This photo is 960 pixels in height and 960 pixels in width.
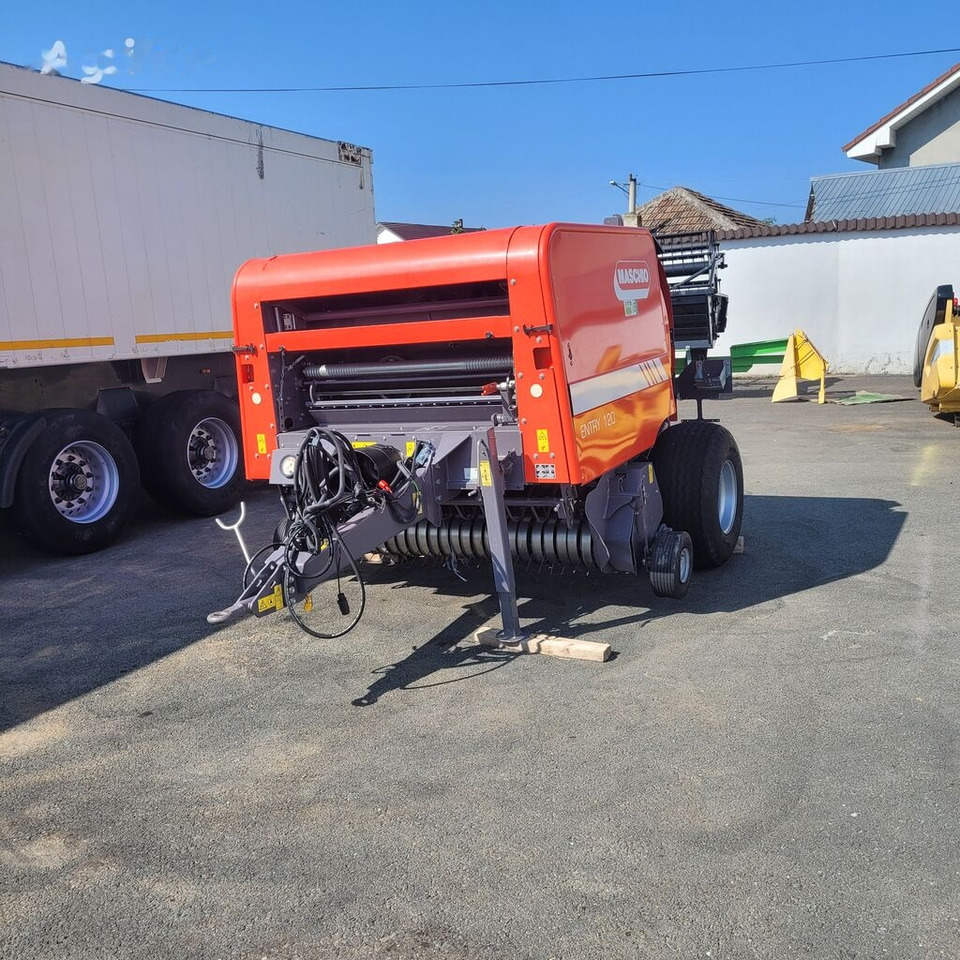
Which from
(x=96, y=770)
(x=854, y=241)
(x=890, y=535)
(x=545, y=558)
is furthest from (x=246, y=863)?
(x=854, y=241)

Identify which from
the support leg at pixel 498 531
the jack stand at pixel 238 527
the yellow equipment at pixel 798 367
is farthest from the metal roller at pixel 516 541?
the yellow equipment at pixel 798 367

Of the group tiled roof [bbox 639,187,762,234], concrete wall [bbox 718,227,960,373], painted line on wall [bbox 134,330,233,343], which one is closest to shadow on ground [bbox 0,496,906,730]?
painted line on wall [bbox 134,330,233,343]

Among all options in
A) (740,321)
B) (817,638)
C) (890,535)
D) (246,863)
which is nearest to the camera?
(246,863)

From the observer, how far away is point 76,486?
295 inches

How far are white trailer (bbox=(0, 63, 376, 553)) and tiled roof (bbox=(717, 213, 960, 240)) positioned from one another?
537 inches

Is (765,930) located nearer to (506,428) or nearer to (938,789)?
(938,789)

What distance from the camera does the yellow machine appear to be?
11328 millimetres

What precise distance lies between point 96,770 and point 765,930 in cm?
268

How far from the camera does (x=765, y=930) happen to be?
2686mm

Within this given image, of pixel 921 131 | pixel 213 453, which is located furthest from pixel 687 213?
pixel 213 453

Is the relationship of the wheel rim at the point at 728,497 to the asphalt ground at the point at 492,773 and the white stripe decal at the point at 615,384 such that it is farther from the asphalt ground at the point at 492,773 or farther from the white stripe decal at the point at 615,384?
the white stripe decal at the point at 615,384

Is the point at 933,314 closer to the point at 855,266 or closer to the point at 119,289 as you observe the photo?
the point at 855,266

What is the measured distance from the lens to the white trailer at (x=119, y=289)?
7145mm

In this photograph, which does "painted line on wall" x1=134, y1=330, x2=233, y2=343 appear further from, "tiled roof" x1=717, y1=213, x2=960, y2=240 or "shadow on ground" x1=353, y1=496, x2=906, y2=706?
"tiled roof" x1=717, y1=213, x2=960, y2=240
